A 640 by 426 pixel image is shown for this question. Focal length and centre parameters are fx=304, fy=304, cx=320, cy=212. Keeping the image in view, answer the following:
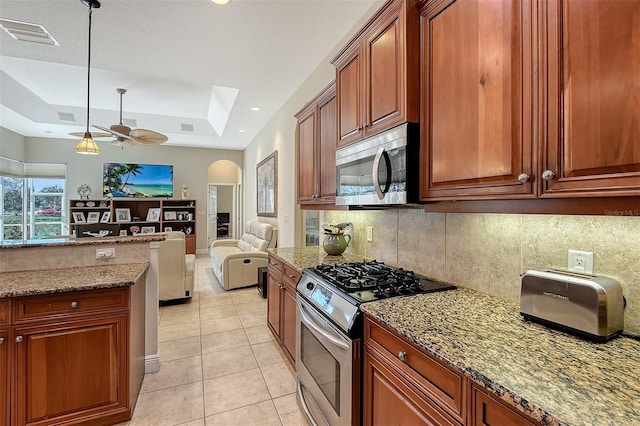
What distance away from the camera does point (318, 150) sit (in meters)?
2.72

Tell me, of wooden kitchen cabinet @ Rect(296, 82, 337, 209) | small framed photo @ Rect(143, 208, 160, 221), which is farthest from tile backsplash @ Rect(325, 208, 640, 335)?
small framed photo @ Rect(143, 208, 160, 221)

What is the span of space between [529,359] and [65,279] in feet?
7.79

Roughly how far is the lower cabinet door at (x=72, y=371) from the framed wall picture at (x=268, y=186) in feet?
11.5

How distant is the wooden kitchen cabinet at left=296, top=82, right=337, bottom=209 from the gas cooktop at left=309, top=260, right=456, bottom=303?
71 centimetres

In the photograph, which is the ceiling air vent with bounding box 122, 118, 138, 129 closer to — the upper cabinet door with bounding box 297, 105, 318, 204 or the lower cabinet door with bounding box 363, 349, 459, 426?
the upper cabinet door with bounding box 297, 105, 318, 204

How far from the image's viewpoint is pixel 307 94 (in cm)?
378

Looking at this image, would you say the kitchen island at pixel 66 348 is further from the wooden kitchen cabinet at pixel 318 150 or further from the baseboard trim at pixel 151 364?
the wooden kitchen cabinet at pixel 318 150

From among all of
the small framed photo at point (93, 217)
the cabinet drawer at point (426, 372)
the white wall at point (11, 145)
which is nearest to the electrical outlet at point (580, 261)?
the cabinet drawer at point (426, 372)

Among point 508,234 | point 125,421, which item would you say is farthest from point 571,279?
point 125,421

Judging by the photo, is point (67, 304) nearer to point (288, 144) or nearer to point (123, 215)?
point (288, 144)

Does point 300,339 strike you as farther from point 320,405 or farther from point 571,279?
point 571,279

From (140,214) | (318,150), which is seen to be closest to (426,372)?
(318,150)

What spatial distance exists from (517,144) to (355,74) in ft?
4.00

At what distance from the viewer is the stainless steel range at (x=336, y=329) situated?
55.1 inches
